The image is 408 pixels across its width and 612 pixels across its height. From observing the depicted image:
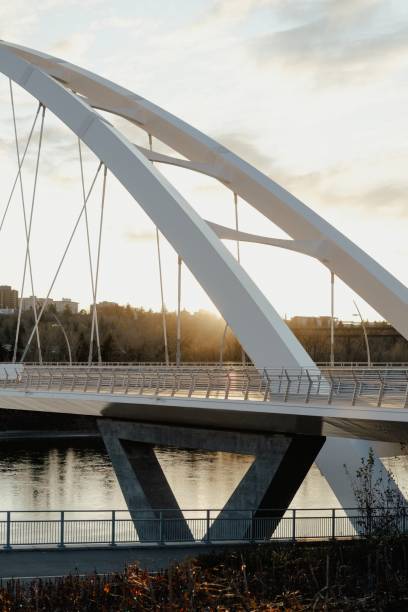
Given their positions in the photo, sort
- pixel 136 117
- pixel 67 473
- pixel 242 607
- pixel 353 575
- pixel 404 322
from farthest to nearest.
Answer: pixel 67 473, pixel 136 117, pixel 404 322, pixel 353 575, pixel 242 607

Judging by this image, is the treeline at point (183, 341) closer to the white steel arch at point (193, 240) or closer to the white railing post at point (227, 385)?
the white steel arch at point (193, 240)

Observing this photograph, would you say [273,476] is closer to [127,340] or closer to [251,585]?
[251,585]

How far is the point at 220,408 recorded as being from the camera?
23094 millimetres

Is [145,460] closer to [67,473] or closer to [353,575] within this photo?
[353,575]

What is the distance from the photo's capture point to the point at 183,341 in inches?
4205

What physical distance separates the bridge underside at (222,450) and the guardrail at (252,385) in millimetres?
1409

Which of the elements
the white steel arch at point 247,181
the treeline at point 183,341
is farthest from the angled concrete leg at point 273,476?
the treeline at point 183,341

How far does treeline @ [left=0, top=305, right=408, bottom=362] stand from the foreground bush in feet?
210

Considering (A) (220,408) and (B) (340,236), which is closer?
(A) (220,408)

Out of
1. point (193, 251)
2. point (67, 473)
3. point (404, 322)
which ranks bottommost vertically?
point (67, 473)

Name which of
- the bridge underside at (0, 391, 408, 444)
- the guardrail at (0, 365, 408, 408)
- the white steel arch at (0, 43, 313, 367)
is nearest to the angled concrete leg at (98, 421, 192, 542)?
the bridge underside at (0, 391, 408, 444)

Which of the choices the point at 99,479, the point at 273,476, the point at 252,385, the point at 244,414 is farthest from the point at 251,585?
the point at 99,479

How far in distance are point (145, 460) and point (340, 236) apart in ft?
27.2

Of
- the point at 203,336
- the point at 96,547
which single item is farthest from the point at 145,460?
the point at 203,336
